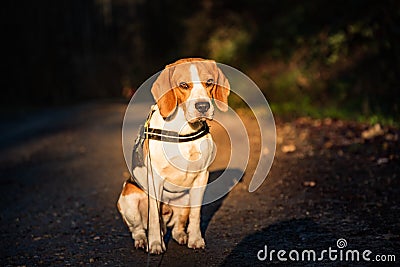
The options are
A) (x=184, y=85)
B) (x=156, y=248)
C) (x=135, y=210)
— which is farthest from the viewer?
(x=135, y=210)

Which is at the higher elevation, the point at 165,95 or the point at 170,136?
the point at 165,95

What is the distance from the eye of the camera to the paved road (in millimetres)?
4605

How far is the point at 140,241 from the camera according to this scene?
4.73 meters

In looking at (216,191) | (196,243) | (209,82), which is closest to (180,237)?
(196,243)

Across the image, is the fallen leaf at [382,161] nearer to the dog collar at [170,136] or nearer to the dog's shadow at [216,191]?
the dog's shadow at [216,191]

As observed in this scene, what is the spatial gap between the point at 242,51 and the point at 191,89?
1479 cm

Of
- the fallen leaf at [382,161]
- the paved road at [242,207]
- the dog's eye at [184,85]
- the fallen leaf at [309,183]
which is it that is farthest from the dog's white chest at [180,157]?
the fallen leaf at [382,161]

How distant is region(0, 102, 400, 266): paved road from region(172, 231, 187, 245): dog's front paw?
2.8 inches

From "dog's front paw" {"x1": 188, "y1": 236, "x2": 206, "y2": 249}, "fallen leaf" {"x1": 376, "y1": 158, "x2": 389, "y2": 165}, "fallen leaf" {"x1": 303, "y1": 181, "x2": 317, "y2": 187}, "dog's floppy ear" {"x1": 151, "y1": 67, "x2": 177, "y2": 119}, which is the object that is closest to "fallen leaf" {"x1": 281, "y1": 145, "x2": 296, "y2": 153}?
"fallen leaf" {"x1": 376, "y1": 158, "x2": 389, "y2": 165}

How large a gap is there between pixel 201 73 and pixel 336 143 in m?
4.94

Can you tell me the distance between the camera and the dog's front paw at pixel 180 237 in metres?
4.78

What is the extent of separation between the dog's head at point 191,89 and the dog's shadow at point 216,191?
1.38 m

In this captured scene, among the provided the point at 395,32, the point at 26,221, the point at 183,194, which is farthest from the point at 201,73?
the point at 395,32

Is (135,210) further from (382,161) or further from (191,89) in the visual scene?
(382,161)
